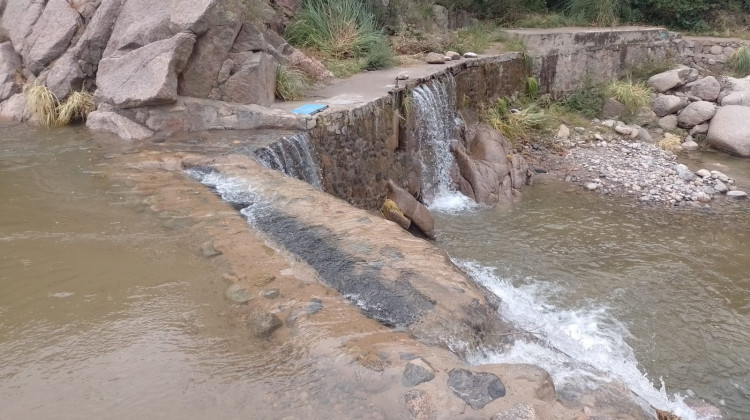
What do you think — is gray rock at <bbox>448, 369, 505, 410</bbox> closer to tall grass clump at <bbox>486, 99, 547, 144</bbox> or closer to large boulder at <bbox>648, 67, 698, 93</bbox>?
tall grass clump at <bbox>486, 99, 547, 144</bbox>

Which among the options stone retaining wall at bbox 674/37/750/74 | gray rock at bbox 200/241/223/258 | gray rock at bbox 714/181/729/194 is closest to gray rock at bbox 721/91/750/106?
stone retaining wall at bbox 674/37/750/74

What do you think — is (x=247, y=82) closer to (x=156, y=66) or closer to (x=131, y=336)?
(x=156, y=66)

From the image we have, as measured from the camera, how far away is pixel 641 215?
7.81 meters

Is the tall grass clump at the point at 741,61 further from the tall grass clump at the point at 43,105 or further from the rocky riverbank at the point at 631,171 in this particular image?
the tall grass clump at the point at 43,105

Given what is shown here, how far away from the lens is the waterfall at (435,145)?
8219 mm

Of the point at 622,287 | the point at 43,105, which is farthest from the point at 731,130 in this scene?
the point at 43,105

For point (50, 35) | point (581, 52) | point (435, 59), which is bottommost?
point (581, 52)

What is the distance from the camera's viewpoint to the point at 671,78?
39.0ft

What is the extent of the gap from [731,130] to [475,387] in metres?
9.85

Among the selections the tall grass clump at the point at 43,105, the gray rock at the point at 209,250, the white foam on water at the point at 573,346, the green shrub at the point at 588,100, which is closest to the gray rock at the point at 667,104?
the green shrub at the point at 588,100

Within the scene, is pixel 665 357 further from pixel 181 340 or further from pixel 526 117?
pixel 526 117

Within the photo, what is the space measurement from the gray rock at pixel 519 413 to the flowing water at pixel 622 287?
A: 0.57 m

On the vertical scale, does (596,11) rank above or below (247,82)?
below

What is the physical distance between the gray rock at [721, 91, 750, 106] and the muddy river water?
13.2 ft
